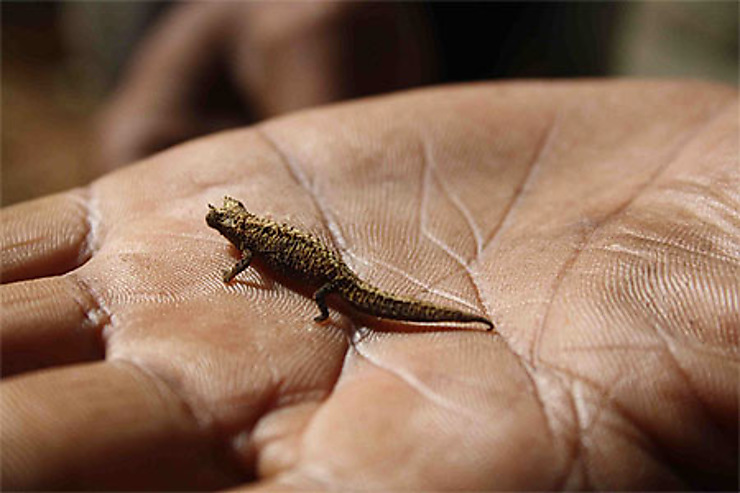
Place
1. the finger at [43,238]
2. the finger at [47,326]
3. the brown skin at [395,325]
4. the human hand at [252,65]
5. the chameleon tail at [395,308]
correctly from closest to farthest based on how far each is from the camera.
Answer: the brown skin at [395,325]
the finger at [47,326]
the chameleon tail at [395,308]
the finger at [43,238]
the human hand at [252,65]

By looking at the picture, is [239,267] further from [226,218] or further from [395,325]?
[395,325]

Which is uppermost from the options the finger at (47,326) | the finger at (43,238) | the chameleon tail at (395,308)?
the finger at (43,238)

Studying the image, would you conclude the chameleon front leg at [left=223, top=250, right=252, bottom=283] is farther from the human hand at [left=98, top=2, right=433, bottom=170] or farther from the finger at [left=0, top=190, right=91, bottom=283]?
the human hand at [left=98, top=2, right=433, bottom=170]

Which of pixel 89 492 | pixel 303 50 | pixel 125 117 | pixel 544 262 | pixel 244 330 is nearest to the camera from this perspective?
pixel 89 492

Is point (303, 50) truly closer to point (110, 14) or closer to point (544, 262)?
point (544, 262)

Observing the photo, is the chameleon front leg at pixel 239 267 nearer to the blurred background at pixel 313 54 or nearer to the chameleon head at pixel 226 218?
the chameleon head at pixel 226 218

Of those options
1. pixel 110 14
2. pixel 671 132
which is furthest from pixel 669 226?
pixel 110 14

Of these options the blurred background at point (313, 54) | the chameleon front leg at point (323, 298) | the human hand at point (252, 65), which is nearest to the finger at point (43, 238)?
the chameleon front leg at point (323, 298)
